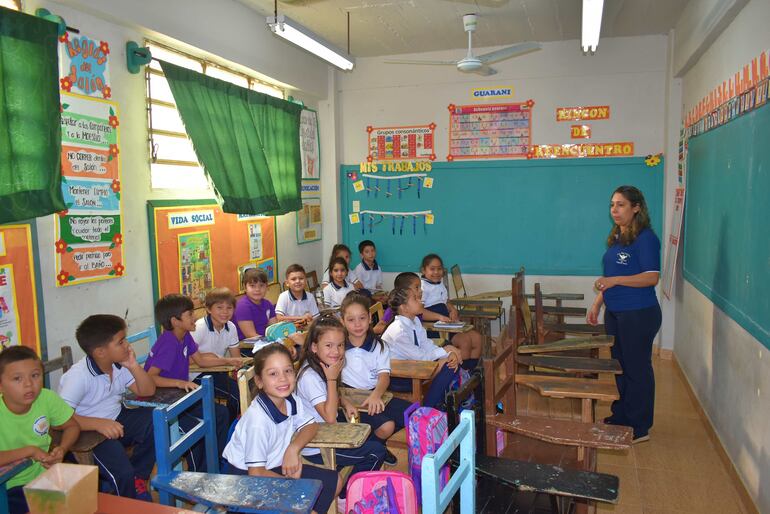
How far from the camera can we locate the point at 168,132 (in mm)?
4074

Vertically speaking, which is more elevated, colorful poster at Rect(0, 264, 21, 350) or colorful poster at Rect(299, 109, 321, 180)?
colorful poster at Rect(299, 109, 321, 180)

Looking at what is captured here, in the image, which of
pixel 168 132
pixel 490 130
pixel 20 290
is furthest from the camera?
pixel 490 130

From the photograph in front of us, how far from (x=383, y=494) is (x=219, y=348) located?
1.98 m

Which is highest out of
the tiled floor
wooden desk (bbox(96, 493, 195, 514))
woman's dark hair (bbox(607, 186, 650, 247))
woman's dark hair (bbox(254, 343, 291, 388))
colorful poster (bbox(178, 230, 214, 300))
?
woman's dark hair (bbox(607, 186, 650, 247))

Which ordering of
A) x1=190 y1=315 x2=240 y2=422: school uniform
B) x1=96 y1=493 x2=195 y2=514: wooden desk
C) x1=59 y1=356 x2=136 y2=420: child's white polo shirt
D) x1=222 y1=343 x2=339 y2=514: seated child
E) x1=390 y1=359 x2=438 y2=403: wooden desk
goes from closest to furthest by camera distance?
1. x1=96 y1=493 x2=195 y2=514: wooden desk
2. x1=222 y1=343 x2=339 y2=514: seated child
3. x1=59 y1=356 x2=136 y2=420: child's white polo shirt
4. x1=390 y1=359 x2=438 y2=403: wooden desk
5. x1=190 y1=315 x2=240 y2=422: school uniform

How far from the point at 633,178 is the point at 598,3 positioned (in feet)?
9.07

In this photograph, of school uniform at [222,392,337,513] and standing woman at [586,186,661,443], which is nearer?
school uniform at [222,392,337,513]

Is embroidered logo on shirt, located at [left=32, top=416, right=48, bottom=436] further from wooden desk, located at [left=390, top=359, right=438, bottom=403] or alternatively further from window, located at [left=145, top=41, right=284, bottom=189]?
window, located at [left=145, top=41, right=284, bottom=189]

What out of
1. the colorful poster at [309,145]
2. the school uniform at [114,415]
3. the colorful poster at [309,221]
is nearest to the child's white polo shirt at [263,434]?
the school uniform at [114,415]

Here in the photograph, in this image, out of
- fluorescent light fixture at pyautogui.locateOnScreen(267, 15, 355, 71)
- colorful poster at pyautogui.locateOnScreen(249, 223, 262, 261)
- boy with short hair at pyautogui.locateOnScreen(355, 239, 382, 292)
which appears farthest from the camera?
boy with short hair at pyautogui.locateOnScreen(355, 239, 382, 292)

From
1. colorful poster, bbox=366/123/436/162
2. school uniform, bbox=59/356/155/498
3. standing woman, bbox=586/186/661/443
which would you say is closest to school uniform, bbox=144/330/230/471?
school uniform, bbox=59/356/155/498

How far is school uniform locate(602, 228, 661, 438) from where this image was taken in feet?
11.2

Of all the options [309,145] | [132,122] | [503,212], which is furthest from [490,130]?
[132,122]

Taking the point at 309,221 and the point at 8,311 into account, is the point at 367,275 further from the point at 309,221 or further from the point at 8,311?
the point at 8,311
